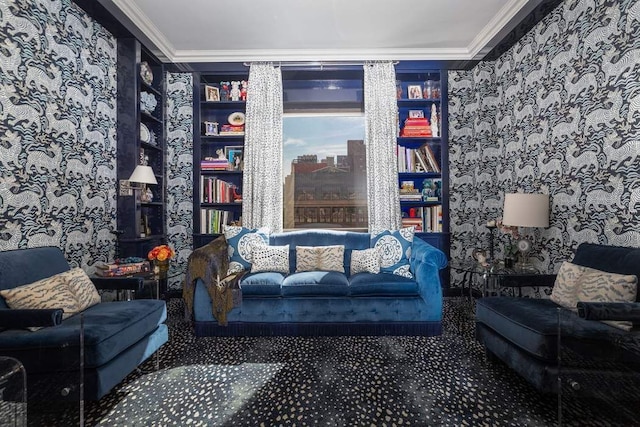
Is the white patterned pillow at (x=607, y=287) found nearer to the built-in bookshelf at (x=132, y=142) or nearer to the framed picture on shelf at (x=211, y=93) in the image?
the built-in bookshelf at (x=132, y=142)

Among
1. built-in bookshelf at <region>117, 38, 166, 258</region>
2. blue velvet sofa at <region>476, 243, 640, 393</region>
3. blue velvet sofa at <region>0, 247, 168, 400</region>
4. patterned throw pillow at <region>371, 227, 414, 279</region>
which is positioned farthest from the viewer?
built-in bookshelf at <region>117, 38, 166, 258</region>

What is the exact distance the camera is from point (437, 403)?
1.72 metres

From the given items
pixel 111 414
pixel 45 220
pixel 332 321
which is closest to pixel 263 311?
pixel 332 321

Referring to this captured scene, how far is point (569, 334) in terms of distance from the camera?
4.79ft

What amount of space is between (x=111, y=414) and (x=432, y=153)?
3944 millimetres

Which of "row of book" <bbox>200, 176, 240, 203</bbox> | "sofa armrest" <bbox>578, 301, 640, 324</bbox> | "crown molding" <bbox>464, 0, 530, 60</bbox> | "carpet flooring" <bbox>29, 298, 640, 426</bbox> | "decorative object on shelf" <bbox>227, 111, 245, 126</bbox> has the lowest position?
"carpet flooring" <bbox>29, 298, 640, 426</bbox>

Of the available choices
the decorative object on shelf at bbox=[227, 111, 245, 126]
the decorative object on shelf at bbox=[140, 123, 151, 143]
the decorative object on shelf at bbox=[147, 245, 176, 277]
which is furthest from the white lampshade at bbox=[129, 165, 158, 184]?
the decorative object on shelf at bbox=[227, 111, 245, 126]

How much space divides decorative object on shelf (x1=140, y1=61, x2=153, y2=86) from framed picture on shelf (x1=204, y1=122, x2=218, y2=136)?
0.77 meters

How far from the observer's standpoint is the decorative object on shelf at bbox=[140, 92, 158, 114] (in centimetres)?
341

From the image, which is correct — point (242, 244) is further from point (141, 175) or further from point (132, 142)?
point (132, 142)

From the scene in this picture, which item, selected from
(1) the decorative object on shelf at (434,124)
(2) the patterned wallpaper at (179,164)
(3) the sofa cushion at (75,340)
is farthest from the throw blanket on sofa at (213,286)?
(1) the decorative object on shelf at (434,124)

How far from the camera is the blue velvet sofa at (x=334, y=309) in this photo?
263 centimetres

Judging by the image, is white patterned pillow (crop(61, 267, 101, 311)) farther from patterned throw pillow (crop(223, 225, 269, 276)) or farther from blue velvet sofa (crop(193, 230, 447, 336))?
patterned throw pillow (crop(223, 225, 269, 276))

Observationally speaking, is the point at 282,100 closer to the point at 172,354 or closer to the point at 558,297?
the point at 172,354
